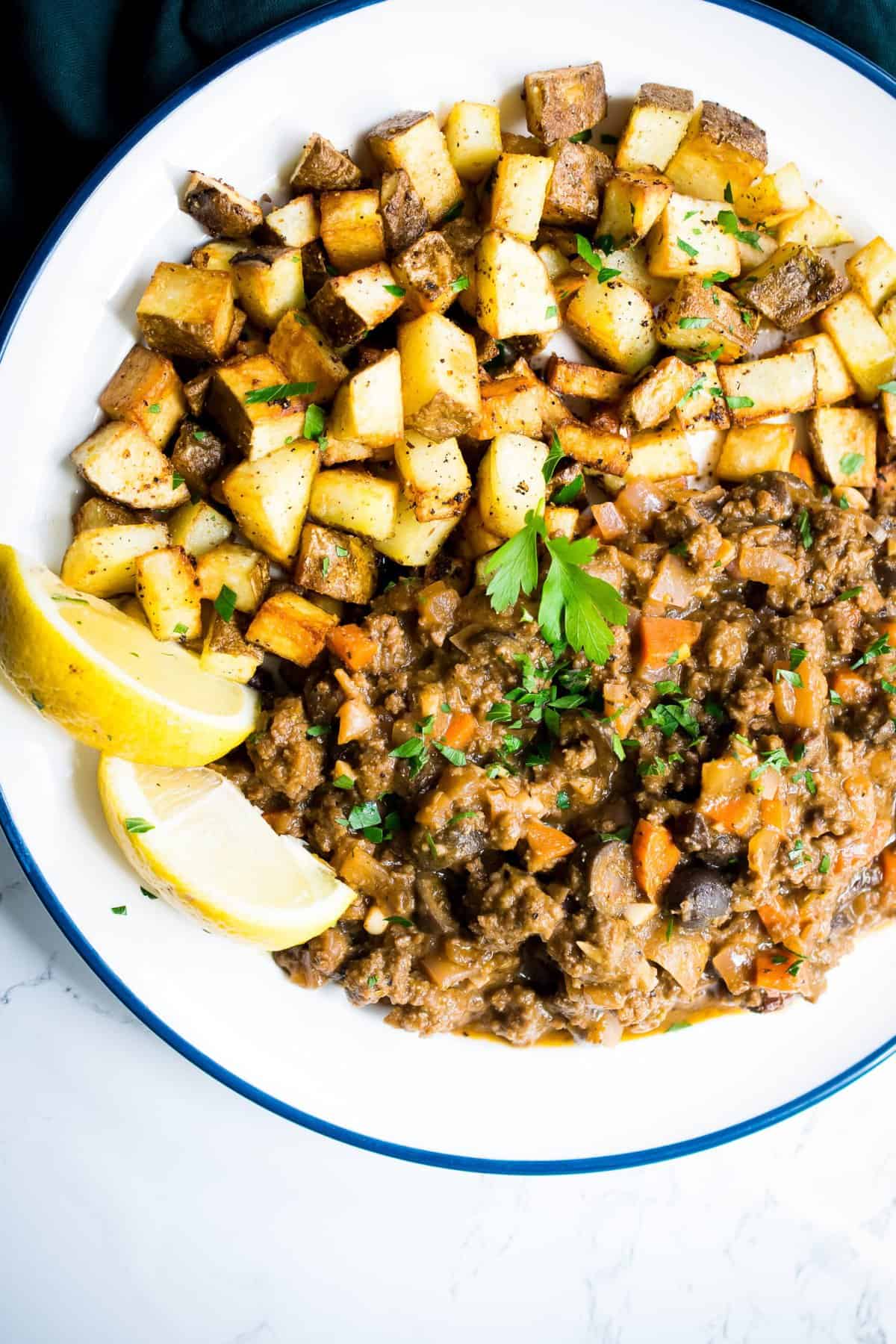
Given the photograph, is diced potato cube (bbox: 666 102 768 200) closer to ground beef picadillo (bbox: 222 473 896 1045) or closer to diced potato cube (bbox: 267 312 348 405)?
ground beef picadillo (bbox: 222 473 896 1045)

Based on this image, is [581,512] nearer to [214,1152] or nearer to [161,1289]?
[214,1152]

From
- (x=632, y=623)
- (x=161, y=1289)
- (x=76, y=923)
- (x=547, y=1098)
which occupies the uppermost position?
(x=632, y=623)

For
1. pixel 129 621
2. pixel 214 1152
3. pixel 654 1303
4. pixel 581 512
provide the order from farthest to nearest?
pixel 654 1303 < pixel 214 1152 < pixel 581 512 < pixel 129 621

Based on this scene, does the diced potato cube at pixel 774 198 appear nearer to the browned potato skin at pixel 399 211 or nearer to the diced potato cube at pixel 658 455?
the diced potato cube at pixel 658 455

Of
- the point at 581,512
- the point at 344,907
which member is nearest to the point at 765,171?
the point at 581,512

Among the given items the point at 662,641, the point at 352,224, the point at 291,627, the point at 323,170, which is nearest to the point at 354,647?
the point at 291,627

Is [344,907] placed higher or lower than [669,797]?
lower

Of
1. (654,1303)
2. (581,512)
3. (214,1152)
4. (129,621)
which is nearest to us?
(129,621)
